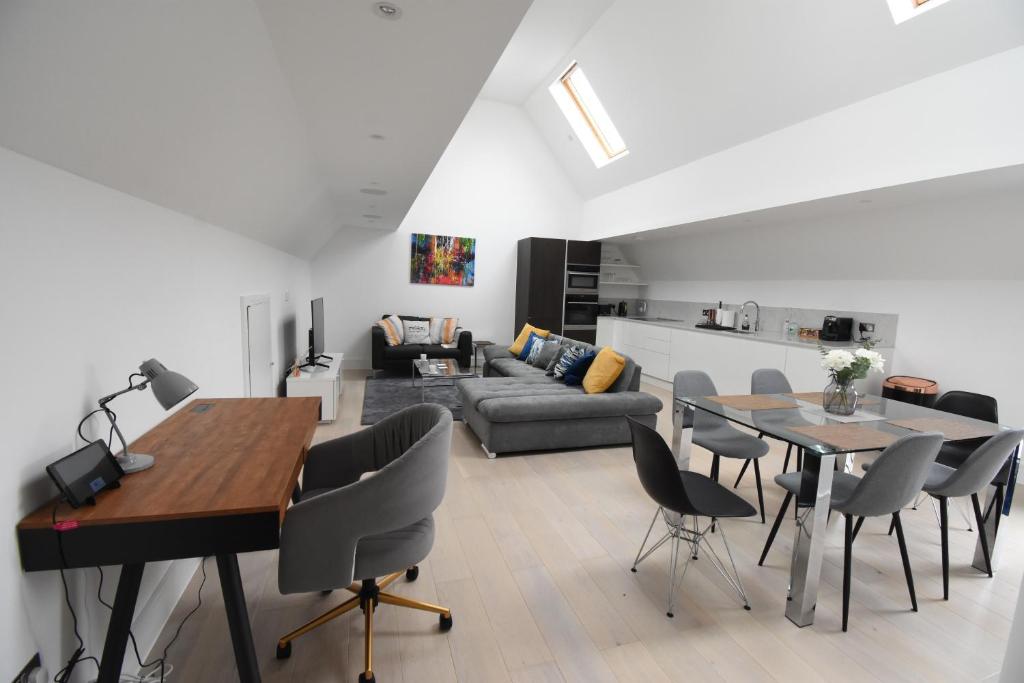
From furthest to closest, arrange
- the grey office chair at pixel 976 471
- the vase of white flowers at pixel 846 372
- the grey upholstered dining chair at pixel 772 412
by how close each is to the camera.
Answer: the vase of white flowers at pixel 846 372
the grey upholstered dining chair at pixel 772 412
the grey office chair at pixel 976 471

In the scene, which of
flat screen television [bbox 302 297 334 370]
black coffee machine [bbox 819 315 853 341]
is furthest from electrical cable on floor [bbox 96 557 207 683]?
black coffee machine [bbox 819 315 853 341]

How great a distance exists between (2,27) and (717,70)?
4.87 meters

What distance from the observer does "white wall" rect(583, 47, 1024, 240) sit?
2826 mm

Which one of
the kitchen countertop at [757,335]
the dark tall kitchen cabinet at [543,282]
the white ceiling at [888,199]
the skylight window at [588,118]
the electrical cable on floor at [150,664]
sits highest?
the skylight window at [588,118]

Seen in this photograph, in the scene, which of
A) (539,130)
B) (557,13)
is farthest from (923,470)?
(539,130)

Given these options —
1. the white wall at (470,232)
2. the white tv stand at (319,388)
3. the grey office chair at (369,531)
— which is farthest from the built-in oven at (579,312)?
the grey office chair at (369,531)

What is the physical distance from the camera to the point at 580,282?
25.4ft

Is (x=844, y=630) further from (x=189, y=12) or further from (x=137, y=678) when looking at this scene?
(x=189, y=12)

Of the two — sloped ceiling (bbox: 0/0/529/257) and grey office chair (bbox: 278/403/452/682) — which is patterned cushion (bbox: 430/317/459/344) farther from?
grey office chair (bbox: 278/403/452/682)

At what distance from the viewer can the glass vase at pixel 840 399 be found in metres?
2.63

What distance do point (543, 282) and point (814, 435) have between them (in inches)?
218

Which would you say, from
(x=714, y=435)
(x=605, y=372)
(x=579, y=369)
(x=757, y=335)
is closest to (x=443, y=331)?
(x=579, y=369)

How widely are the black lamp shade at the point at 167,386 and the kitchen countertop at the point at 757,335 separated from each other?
5.06 meters

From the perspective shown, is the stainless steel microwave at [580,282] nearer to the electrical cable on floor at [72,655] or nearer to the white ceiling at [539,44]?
the white ceiling at [539,44]
